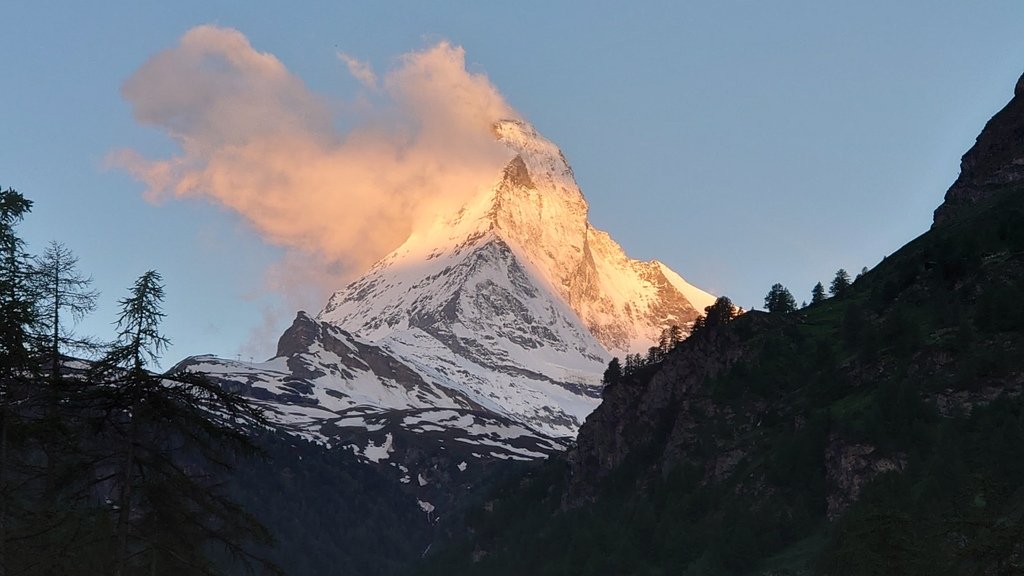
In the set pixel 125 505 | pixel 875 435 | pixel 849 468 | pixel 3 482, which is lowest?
pixel 125 505

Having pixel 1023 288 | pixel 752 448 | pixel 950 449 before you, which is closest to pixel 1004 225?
pixel 1023 288

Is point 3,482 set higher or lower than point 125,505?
higher

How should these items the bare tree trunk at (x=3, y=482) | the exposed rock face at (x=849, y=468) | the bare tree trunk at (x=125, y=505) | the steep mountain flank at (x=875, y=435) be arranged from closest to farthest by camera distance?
the bare tree trunk at (x=125, y=505), the bare tree trunk at (x=3, y=482), the steep mountain flank at (x=875, y=435), the exposed rock face at (x=849, y=468)

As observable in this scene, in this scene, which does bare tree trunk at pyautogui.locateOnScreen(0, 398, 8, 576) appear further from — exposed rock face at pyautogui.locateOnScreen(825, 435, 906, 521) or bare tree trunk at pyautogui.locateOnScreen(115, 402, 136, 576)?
exposed rock face at pyautogui.locateOnScreen(825, 435, 906, 521)

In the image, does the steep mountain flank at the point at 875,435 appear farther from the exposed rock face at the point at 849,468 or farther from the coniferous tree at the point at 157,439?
the coniferous tree at the point at 157,439

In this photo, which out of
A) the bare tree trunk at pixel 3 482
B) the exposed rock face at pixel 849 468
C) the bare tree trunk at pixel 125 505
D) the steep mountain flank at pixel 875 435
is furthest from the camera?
the exposed rock face at pixel 849 468

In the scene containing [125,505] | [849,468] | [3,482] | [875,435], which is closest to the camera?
[125,505]

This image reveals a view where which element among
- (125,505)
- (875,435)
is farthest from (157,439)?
(875,435)

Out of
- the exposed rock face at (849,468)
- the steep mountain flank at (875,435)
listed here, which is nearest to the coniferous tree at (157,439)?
the steep mountain flank at (875,435)

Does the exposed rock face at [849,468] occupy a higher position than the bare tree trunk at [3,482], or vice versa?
the exposed rock face at [849,468]

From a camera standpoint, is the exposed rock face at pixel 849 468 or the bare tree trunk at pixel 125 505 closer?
the bare tree trunk at pixel 125 505

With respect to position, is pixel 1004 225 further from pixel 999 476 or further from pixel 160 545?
pixel 160 545

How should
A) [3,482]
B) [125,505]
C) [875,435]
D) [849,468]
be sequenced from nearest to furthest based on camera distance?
[125,505] → [3,482] → [875,435] → [849,468]

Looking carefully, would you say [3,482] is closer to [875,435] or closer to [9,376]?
[9,376]
